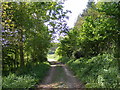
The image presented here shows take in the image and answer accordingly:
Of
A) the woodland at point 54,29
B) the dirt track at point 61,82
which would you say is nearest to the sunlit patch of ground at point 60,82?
the dirt track at point 61,82

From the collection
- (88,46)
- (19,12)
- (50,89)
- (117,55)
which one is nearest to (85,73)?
(117,55)

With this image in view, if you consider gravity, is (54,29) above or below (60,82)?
above

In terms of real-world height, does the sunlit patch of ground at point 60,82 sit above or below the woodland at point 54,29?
below

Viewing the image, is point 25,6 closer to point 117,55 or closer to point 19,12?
point 19,12

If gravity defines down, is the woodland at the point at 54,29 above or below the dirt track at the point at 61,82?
above

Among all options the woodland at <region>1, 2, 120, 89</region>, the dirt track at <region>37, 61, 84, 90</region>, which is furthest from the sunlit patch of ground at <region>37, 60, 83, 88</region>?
the woodland at <region>1, 2, 120, 89</region>

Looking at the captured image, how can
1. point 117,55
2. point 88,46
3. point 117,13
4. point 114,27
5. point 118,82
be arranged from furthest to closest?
point 88,46, point 117,55, point 114,27, point 117,13, point 118,82

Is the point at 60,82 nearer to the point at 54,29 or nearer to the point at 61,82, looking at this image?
the point at 61,82

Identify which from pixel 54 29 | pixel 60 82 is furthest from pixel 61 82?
pixel 54 29

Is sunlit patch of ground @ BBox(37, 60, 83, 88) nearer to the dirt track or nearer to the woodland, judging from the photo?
the dirt track

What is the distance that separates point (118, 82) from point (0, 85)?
5098 millimetres

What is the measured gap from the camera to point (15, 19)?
1193 centimetres

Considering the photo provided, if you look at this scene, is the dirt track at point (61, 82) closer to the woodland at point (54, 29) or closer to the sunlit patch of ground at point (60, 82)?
the sunlit patch of ground at point (60, 82)

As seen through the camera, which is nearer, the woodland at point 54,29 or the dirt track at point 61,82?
the woodland at point 54,29
